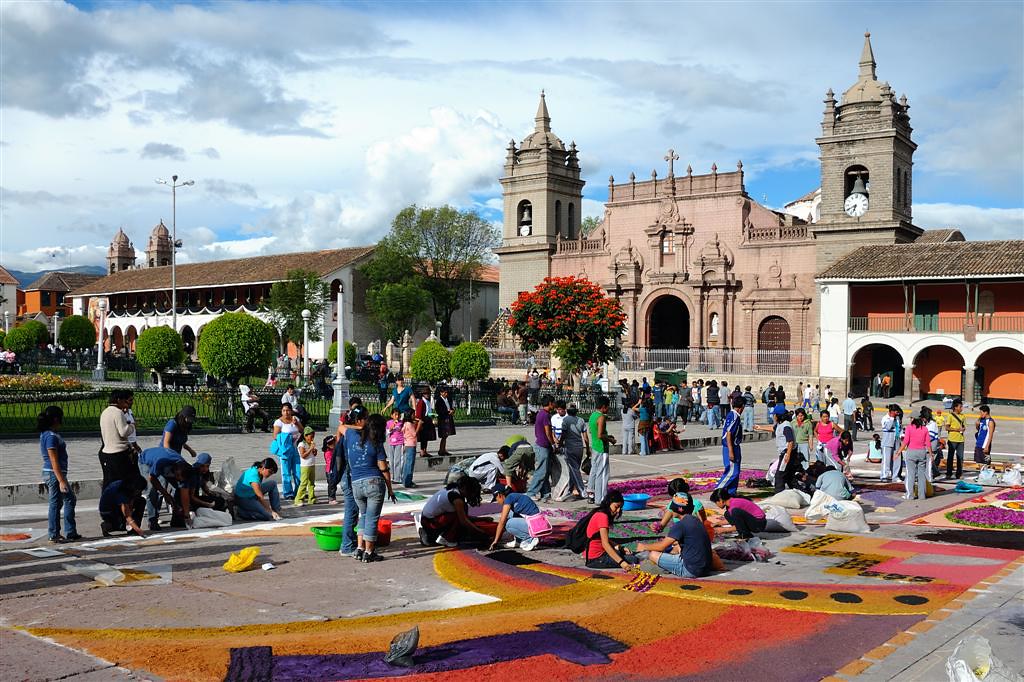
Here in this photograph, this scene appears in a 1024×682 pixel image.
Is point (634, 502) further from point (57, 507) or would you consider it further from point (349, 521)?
point (57, 507)

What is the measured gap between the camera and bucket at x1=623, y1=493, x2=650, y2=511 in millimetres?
12375

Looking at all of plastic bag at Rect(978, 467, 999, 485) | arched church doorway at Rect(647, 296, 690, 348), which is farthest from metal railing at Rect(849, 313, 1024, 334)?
plastic bag at Rect(978, 467, 999, 485)

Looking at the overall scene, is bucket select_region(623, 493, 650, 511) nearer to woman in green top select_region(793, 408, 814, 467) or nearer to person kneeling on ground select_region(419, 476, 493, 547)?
person kneeling on ground select_region(419, 476, 493, 547)

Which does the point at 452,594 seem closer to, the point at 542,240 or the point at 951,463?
the point at 951,463

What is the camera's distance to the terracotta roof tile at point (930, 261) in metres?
34.7

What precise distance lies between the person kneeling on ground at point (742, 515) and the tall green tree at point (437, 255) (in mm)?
45451

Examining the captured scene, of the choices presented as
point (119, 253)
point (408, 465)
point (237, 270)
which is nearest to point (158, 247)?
point (119, 253)

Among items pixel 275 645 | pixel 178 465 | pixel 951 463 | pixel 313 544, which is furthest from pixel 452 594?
pixel 951 463

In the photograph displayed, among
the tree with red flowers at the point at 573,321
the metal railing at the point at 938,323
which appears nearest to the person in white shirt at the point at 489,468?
the tree with red flowers at the point at 573,321

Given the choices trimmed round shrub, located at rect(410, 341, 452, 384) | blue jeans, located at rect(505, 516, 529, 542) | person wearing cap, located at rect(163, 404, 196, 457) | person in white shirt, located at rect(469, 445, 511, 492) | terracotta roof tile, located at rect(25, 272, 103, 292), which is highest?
terracotta roof tile, located at rect(25, 272, 103, 292)

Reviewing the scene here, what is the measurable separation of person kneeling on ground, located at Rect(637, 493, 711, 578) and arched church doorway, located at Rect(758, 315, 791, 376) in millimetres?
32884

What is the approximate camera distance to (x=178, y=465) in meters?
10.5

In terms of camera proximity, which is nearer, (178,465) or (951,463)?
(178,465)

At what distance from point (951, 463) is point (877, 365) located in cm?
2485
